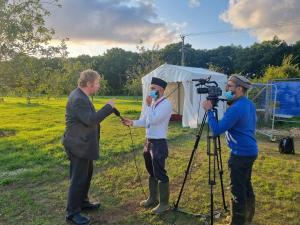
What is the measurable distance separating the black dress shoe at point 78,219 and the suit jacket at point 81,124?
2.91 feet

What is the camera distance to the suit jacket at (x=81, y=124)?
461 cm

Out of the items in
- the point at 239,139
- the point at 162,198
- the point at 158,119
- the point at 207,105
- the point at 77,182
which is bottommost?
the point at 162,198

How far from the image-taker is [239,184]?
430cm

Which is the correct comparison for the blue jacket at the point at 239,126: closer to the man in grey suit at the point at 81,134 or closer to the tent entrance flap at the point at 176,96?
the man in grey suit at the point at 81,134

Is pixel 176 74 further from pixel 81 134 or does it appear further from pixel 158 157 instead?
pixel 81 134

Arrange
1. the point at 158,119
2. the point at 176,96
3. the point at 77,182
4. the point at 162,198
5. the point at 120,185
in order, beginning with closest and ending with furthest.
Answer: the point at 77,182 < the point at 158,119 < the point at 162,198 < the point at 120,185 < the point at 176,96

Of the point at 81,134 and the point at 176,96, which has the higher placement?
the point at 176,96

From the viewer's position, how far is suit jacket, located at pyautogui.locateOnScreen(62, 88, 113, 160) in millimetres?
4609

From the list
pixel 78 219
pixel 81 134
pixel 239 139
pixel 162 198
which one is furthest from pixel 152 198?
pixel 239 139

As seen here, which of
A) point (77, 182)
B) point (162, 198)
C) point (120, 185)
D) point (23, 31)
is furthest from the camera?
point (23, 31)

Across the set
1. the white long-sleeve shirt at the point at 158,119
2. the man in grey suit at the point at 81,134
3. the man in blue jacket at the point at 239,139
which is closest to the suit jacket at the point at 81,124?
the man in grey suit at the point at 81,134

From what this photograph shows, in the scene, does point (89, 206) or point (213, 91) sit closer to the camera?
point (213, 91)

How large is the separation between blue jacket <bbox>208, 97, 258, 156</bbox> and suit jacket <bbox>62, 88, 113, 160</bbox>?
1.55 metres

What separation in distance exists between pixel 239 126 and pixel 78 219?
2.64 metres
